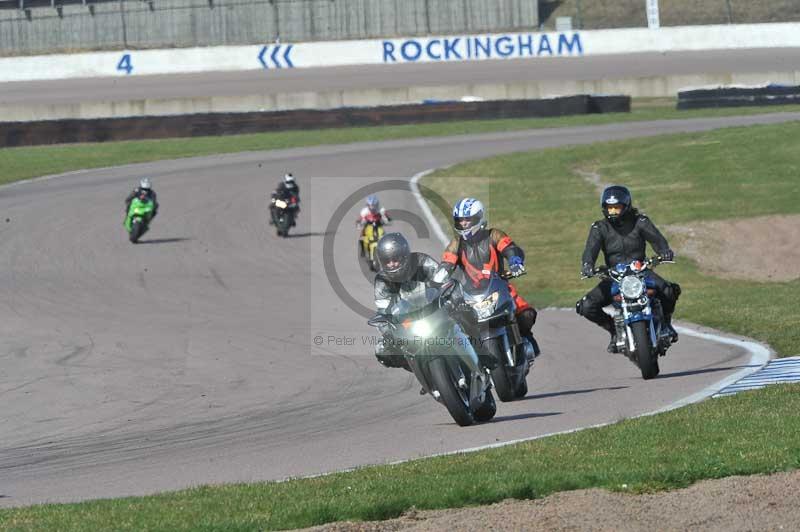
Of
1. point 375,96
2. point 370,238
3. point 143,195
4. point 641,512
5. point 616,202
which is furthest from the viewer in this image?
point 375,96

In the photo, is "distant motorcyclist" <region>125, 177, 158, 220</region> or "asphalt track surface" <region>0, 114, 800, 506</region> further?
"distant motorcyclist" <region>125, 177, 158, 220</region>

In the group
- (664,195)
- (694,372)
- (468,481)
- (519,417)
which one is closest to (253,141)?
(664,195)

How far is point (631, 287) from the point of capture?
13.2 metres

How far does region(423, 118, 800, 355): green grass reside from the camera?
2011 cm

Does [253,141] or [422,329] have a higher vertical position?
[253,141]

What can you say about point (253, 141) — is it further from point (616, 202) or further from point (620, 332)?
point (620, 332)

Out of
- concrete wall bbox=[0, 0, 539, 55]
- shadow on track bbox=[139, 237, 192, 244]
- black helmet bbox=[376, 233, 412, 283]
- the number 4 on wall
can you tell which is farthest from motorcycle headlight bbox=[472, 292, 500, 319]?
concrete wall bbox=[0, 0, 539, 55]

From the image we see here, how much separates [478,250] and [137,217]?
55.1ft

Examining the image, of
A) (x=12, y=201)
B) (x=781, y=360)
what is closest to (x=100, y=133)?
(x=12, y=201)

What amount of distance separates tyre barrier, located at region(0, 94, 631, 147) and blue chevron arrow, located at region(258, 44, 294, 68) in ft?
40.1

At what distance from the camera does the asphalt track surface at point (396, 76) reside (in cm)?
5388

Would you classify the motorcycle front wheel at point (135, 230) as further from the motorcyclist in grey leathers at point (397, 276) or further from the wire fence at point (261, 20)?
the wire fence at point (261, 20)

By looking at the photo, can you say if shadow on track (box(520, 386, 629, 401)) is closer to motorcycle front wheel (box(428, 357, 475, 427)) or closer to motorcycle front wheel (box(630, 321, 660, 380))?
motorcycle front wheel (box(630, 321, 660, 380))

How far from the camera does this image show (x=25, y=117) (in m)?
49.0
